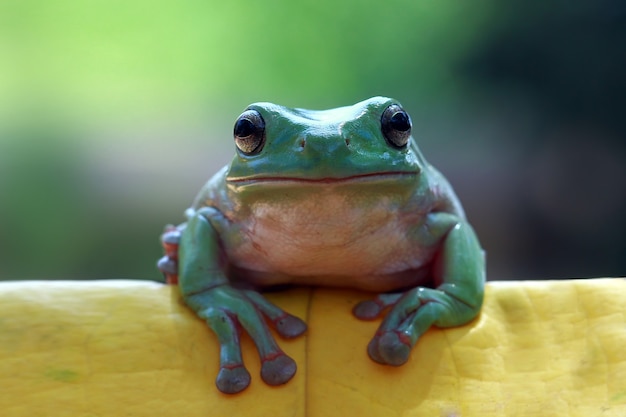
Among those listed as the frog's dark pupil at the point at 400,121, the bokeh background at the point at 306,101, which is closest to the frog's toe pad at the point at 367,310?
the frog's dark pupil at the point at 400,121

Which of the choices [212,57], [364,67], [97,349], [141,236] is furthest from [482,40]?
[97,349]

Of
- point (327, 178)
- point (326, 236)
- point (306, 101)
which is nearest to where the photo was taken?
point (327, 178)

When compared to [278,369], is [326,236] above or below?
above

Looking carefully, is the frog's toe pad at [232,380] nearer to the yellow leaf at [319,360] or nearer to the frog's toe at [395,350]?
the yellow leaf at [319,360]

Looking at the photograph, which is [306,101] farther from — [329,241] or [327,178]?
[327,178]

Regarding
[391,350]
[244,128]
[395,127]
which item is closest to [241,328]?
[391,350]

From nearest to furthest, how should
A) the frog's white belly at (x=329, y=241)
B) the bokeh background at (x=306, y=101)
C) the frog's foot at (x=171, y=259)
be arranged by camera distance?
1. the frog's white belly at (x=329, y=241)
2. the frog's foot at (x=171, y=259)
3. the bokeh background at (x=306, y=101)

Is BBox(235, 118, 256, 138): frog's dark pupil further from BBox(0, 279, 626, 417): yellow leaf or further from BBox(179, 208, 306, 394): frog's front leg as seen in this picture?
BBox(0, 279, 626, 417): yellow leaf
